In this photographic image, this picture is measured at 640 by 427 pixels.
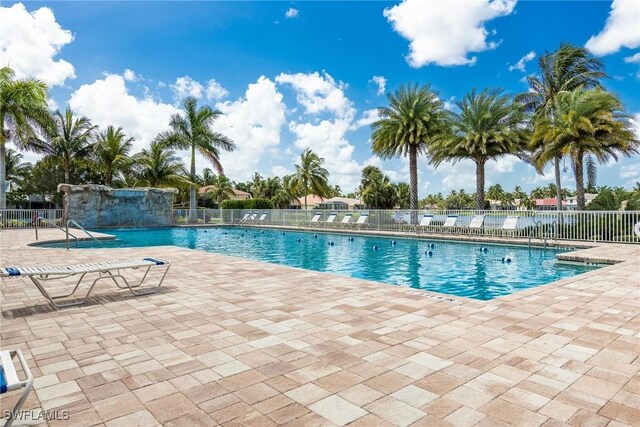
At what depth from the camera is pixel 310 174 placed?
131ft

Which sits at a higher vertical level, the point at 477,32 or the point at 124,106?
the point at 477,32

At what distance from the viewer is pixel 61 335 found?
3988 millimetres

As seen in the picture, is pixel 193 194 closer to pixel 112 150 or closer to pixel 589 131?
pixel 112 150

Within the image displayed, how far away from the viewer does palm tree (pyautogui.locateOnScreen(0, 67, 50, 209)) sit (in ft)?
65.5

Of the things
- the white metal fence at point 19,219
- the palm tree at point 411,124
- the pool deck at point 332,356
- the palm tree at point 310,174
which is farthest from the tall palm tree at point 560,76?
the white metal fence at point 19,219

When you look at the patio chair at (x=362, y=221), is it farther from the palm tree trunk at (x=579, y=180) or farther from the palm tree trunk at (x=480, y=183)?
the palm tree trunk at (x=579, y=180)

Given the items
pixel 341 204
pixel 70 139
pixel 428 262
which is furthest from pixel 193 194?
pixel 341 204

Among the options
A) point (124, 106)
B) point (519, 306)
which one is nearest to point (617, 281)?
point (519, 306)

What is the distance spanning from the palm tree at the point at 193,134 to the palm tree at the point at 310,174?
35.9 feet

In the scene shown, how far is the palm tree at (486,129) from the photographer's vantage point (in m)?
21.8

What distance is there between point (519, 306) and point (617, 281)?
2.92 metres

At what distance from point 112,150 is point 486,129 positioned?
88.6 ft

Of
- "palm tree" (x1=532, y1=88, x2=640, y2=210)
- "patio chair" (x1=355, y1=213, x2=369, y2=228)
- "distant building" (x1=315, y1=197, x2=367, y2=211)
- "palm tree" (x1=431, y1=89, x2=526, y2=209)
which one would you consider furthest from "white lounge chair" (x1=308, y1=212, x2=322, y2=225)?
"distant building" (x1=315, y1=197, x2=367, y2=211)

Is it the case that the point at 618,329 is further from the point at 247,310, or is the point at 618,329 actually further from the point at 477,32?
the point at 477,32
